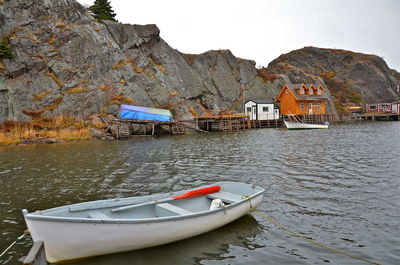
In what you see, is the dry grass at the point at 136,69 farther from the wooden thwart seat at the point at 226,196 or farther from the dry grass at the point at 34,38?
the wooden thwart seat at the point at 226,196

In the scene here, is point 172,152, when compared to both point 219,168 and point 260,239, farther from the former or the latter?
point 260,239

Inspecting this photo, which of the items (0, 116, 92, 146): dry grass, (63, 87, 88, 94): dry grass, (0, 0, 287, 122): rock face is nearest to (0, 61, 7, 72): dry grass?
(0, 0, 287, 122): rock face

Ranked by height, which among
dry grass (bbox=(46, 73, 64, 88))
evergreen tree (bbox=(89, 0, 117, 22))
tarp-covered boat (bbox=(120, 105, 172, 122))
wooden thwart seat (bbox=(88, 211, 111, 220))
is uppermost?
evergreen tree (bbox=(89, 0, 117, 22))

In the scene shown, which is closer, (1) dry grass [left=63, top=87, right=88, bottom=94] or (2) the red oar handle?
(2) the red oar handle

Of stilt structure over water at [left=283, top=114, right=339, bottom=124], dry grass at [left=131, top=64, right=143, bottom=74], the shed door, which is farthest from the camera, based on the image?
stilt structure over water at [left=283, top=114, right=339, bottom=124]

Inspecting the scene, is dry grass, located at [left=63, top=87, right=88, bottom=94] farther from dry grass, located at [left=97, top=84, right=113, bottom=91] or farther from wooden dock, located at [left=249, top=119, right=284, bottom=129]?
wooden dock, located at [left=249, top=119, right=284, bottom=129]

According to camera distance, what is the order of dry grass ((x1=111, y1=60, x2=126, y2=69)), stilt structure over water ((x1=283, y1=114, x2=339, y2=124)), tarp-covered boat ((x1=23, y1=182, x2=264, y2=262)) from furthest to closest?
stilt structure over water ((x1=283, y1=114, x2=339, y2=124))
dry grass ((x1=111, y1=60, x2=126, y2=69))
tarp-covered boat ((x1=23, y1=182, x2=264, y2=262))

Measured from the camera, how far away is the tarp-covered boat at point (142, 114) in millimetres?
45281

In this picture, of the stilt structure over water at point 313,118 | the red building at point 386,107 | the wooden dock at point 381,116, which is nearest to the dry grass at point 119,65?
the stilt structure over water at point 313,118

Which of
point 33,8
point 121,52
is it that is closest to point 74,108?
point 121,52

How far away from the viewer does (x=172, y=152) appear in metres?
28.3

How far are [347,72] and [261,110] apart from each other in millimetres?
75980

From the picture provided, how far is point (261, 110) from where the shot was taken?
65.3 metres

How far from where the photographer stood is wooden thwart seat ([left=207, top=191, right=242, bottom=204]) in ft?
36.3
